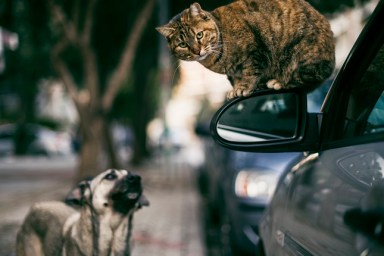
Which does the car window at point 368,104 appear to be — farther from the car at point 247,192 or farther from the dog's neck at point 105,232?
the car at point 247,192

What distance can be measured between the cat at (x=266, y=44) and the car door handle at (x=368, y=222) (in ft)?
2.23

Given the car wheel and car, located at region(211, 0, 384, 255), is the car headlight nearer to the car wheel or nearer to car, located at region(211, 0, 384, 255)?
the car wheel

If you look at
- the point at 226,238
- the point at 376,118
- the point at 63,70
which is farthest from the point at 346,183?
the point at 63,70

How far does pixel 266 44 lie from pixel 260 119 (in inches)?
20.8

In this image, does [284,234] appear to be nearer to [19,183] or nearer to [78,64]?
[19,183]

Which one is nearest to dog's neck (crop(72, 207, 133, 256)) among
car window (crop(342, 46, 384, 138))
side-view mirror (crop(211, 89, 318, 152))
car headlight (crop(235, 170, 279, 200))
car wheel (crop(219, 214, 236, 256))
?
side-view mirror (crop(211, 89, 318, 152))

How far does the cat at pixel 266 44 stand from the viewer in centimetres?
223

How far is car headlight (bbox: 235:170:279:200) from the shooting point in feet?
20.2

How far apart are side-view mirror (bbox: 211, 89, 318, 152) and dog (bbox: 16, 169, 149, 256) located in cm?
83

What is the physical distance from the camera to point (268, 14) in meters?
2.34

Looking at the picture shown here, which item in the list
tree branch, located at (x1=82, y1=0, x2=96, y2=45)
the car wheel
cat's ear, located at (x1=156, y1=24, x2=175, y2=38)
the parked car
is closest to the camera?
cat's ear, located at (x1=156, y1=24, x2=175, y2=38)

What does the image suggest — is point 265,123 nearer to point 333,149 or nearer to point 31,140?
point 333,149

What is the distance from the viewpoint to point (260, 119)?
109 inches

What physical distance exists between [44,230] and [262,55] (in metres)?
1.95
